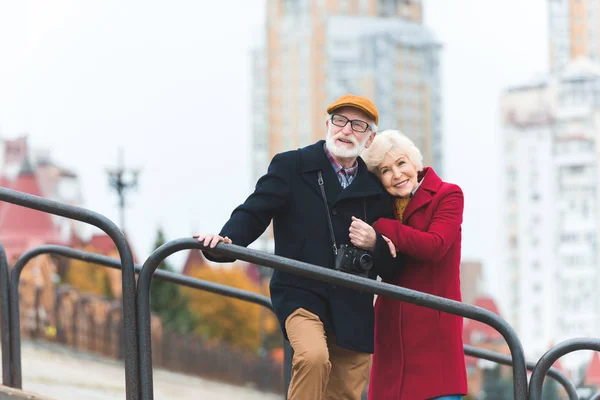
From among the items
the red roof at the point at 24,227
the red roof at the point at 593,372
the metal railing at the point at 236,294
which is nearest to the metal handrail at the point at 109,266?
the metal railing at the point at 236,294

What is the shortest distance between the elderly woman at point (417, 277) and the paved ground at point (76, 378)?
4598mm

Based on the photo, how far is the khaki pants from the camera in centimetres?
433

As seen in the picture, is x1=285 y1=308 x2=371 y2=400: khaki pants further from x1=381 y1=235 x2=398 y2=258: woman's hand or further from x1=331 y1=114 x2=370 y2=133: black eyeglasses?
x1=331 y1=114 x2=370 y2=133: black eyeglasses

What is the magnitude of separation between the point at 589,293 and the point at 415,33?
1157 inches

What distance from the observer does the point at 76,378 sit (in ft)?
42.6

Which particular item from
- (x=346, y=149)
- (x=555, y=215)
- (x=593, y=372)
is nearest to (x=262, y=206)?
(x=346, y=149)

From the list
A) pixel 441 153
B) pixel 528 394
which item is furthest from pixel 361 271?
pixel 441 153

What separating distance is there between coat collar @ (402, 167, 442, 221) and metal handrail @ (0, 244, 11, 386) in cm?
191

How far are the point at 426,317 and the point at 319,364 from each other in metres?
0.44

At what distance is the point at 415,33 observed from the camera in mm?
120750

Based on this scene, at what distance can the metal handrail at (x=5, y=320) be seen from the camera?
550 cm

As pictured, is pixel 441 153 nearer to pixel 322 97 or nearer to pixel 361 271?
pixel 322 97

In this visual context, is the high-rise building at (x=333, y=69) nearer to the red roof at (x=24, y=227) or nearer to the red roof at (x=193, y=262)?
the red roof at (x=193, y=262)

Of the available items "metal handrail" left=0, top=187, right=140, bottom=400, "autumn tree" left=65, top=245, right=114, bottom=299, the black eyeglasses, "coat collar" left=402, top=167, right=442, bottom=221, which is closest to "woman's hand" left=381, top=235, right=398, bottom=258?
"coat collar" left=402, top=167, right=442, bottom=221
